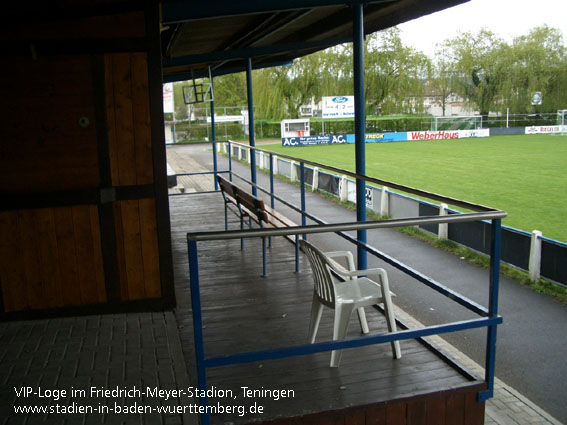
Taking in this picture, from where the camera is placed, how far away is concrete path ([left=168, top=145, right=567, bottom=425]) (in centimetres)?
439

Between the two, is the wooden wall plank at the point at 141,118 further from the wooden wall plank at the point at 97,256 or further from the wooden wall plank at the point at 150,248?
the wooden wall plank at the point at 97,256

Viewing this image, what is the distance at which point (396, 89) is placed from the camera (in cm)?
4491

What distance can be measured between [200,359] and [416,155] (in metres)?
27.7

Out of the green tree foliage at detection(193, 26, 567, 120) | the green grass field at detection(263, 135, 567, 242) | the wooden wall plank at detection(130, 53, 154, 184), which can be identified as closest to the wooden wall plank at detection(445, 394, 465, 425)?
the wooden wall plank at detection(130, 53, 154, 184)

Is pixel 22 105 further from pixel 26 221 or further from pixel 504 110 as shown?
pixel 504 110

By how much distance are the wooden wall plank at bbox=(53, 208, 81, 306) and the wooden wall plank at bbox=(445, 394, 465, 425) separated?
3.10 m

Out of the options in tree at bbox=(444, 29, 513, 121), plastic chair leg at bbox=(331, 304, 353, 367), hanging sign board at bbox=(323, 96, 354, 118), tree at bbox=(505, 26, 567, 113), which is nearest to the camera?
plastic chair leg at bbox=(331, 304, 353, 367)

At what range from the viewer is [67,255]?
450 centimetres

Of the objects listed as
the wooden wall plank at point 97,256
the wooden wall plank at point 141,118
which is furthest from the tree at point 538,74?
the wooden wall plank at point 97,256

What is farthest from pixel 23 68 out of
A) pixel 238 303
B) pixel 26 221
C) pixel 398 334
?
pixel 398 334

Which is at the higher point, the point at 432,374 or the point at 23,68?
the point at 23,68

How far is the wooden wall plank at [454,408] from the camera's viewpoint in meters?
3.23

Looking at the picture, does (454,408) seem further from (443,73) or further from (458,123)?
(443,73)

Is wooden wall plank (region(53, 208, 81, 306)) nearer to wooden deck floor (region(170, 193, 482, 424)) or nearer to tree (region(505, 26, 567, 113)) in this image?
wooden deck floor (region(170, 193, 482, 424))
